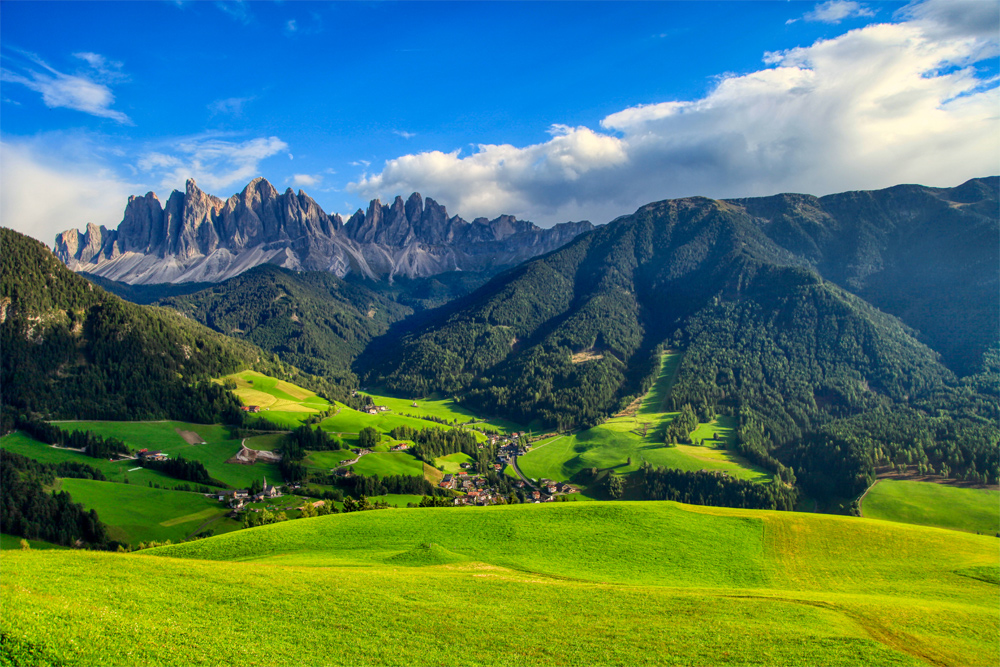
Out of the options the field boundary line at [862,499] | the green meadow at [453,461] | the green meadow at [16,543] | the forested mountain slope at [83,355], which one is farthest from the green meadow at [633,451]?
the green meadow at [16,543]

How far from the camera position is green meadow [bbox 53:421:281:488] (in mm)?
118438

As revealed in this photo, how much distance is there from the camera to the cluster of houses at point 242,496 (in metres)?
97.9

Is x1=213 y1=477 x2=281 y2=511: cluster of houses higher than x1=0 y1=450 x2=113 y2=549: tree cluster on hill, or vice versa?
x1=0 y1=450 x2=113 y2=549: tree cluster on hill

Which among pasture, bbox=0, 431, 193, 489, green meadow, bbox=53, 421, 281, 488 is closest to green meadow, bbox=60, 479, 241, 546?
pasture, bbox=0, 431, 193, 489

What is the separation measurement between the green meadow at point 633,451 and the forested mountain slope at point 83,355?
4091 inches

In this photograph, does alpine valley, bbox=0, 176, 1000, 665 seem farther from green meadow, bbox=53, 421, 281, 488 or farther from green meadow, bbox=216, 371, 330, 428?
green meadow, bbox=216, 371, 330, 428

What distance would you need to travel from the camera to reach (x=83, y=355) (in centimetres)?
15500

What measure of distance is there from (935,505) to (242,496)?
156 metres

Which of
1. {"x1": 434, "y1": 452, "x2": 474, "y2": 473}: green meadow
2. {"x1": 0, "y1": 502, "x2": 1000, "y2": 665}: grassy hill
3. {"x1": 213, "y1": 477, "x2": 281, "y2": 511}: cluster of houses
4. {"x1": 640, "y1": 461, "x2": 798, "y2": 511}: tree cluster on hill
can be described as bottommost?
{"x1": 640, "y1": 461, "x2": 798, "y2": 511}: tree cluster on hill

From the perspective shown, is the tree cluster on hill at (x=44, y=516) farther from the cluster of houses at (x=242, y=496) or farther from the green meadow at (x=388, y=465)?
the green meadow at (x=388, y=465)

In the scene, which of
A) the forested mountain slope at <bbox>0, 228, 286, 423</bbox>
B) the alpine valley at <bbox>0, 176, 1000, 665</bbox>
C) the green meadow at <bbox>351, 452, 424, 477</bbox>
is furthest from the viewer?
the forested mountain slope at <bbox>0, 228, 286, 423</bbox>

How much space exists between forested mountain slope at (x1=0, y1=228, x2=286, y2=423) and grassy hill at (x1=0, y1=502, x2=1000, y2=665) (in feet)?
406


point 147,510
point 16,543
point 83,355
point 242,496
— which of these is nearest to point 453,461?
point 242,496

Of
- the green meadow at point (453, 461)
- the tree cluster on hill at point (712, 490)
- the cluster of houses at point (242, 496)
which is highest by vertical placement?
the cluster of houses at point (242, 496)
